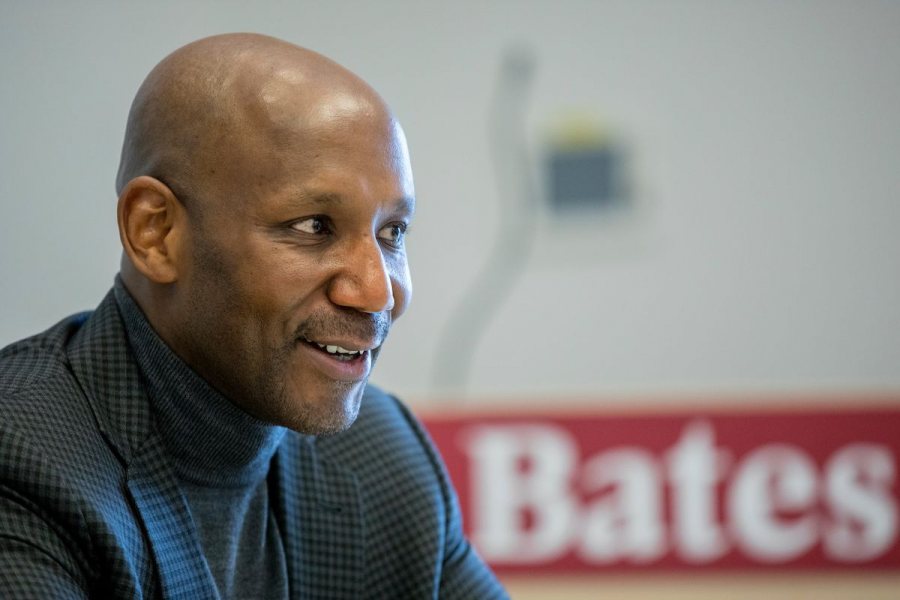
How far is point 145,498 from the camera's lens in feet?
3.22

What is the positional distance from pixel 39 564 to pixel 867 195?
246cm

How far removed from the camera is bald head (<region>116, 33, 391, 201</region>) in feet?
3.19

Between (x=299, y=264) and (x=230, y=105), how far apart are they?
0.15 meters

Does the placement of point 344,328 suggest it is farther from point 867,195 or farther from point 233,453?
point 867,195

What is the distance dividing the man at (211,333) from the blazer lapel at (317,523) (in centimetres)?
2

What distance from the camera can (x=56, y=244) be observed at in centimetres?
269

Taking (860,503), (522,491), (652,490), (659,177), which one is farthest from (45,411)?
(860,503)

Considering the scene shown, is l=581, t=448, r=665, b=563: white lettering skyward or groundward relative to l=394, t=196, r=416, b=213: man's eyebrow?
groundward

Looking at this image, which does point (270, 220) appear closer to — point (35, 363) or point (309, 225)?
point (309, 225)

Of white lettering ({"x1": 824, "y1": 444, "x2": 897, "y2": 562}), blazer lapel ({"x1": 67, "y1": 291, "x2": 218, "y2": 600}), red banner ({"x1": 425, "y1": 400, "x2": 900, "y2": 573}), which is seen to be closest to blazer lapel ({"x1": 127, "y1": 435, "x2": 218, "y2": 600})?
blazer lapel ({"x1": 67, "y1": 291, "x2": 218, "y2": 600})

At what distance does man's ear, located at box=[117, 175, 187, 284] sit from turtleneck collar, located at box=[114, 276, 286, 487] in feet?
0.19

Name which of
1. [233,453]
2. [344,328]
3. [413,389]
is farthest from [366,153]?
[413,389]

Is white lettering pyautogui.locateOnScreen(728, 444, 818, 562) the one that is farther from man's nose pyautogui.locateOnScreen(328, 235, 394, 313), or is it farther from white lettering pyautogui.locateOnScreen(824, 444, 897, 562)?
man's nose pyautogui.locateOnScreen(328, 235, 394, 313)

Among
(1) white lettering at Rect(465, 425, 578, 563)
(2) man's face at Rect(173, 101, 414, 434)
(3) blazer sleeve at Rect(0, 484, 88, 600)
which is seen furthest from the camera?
(1) white lettering at Rect(465, 425, 578, 563)
